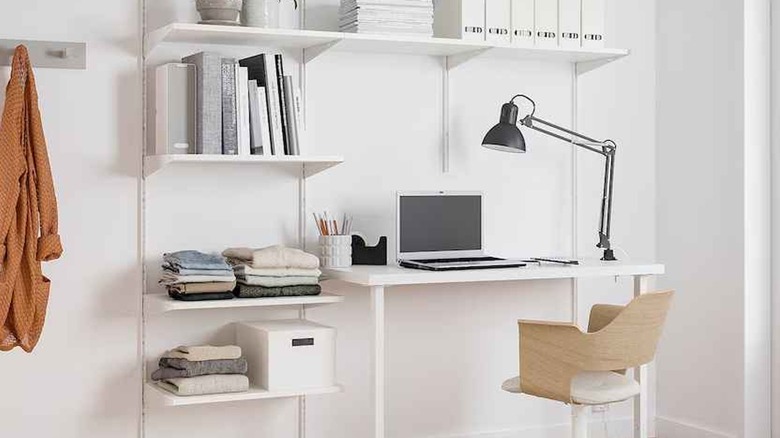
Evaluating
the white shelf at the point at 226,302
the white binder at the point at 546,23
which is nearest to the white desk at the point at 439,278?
the white shelf at the point at 226,302

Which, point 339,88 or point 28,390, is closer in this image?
→ point 28,390

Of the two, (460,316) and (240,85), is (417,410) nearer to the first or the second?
(460,316)

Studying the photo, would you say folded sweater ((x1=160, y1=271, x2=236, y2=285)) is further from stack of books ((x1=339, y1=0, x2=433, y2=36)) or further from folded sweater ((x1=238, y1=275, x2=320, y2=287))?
stack of books ((x1=339, y1=0, x2=433, y2=36))

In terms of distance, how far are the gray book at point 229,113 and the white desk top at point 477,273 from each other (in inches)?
21.9

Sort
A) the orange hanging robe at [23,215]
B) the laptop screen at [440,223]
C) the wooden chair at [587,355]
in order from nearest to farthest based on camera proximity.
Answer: the orange hanging robe at [23,215] < the wooden chair at [587,355] < the laptop screen at [440,223]

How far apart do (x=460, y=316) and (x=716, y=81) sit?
1375 millimetres

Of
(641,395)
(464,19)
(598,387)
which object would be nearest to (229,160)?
(464,19)

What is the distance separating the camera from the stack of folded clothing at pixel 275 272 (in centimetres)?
358

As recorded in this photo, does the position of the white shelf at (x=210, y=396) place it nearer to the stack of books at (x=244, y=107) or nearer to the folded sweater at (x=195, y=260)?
the folded sweater at (x=195, y=260)

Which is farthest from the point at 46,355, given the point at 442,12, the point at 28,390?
the point at 442,12

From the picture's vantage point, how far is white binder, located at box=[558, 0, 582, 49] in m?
4.07

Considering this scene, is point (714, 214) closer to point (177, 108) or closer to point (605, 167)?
point (605, 167)

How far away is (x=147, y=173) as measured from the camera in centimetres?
371

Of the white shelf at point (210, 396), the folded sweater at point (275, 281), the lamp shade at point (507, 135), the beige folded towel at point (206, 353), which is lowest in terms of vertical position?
the white shelf at point (210, 396)
